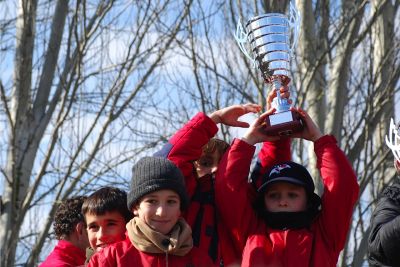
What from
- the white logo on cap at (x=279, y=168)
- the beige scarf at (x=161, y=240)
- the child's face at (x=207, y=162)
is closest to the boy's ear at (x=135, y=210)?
the beige scarf at (x=161, y=240)

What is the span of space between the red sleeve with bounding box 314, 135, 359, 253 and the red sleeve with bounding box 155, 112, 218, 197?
0.58 m

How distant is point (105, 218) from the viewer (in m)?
4.69

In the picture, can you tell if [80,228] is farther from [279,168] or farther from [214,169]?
[279,168]

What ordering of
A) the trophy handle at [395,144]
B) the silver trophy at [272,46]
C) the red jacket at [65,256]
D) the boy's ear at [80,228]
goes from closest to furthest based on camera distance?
1. the trophy handle at [395,144]
2. the silver trophy at [272,46]
3. the red jacket at [65,256]
4. the boy's ear at [80,228]

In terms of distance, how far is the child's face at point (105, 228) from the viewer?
4660 millimetres

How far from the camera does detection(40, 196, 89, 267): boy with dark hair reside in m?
4.93

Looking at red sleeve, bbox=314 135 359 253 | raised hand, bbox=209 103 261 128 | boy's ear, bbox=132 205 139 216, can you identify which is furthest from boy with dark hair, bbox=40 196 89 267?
red sleeve, bbox=314 135 359 253

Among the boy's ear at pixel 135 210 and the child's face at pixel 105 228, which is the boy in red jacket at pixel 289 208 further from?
the child's face at pixel 105 228

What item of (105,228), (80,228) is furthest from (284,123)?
(80,228)

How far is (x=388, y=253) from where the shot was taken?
4305 mm

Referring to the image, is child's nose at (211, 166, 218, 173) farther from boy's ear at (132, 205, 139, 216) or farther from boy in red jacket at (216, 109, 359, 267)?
boy's ear at (132, 205, 139, 216)

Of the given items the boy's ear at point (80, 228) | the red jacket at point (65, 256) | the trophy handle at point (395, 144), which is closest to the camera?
the trophy handle at point (395, 144)

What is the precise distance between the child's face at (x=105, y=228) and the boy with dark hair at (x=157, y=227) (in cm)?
31

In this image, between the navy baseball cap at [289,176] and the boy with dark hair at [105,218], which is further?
the boy with dark hair at [105,218]
